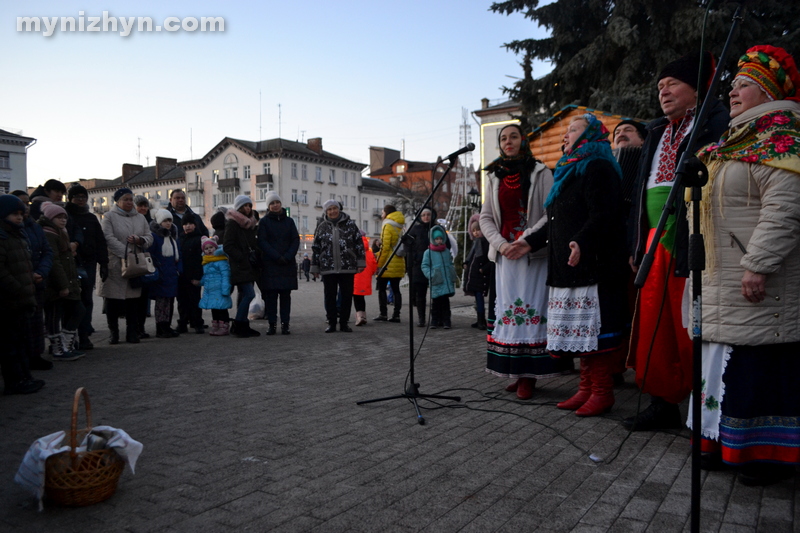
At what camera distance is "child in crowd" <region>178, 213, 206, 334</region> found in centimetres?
991

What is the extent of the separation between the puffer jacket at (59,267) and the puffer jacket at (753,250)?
21.5ft

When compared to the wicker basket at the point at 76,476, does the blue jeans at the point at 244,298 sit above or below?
above

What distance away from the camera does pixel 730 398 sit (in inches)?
129

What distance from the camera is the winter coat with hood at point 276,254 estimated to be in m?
9.62

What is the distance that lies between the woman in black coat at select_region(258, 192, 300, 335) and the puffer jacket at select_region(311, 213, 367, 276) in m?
0.39

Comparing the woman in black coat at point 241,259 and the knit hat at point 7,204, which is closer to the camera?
the knit hat at point 7,204

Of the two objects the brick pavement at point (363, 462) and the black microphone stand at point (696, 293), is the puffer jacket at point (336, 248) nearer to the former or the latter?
the brick pavement at point (363, 462)

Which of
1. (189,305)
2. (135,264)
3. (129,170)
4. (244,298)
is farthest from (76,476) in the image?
(129,170)

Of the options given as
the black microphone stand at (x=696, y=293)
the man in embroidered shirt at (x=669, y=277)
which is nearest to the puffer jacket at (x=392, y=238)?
the man in embroidered shirt at (x=669, y=277)

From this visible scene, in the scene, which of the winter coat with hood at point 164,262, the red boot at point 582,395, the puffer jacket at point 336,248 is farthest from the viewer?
the puffer jacket at point 336,248

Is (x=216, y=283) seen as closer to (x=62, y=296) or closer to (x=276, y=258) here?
(x=276, y=258)

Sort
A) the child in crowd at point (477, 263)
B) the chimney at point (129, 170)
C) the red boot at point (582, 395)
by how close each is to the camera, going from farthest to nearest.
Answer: the chimney at point (129, 170)
the child in crowd at point (477, 263)
the red boot at point (582, 395)

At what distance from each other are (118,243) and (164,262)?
0.85m

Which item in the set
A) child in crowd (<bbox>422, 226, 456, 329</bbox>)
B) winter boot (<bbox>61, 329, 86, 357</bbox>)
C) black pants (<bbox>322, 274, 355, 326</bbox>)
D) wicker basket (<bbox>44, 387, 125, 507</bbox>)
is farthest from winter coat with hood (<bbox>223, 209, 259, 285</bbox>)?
wicker basket (<bbox>44, 387, 125, 507</bbox>)
